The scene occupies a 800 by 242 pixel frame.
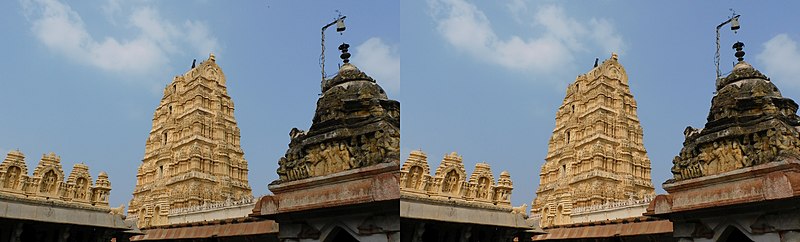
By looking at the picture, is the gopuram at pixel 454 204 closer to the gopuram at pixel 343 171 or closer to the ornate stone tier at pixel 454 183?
the ornate stone tier at pixel 454 183

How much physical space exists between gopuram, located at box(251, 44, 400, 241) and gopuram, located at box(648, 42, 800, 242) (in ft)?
16.0

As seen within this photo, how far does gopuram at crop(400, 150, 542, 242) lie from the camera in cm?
746

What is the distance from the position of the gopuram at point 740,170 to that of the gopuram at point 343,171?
16.0 ft

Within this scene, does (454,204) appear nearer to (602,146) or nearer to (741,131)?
(741,131)

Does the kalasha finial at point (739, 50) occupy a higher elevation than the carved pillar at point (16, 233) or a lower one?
higher

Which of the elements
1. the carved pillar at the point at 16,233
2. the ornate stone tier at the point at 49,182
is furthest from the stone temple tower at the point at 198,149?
the carved pillar at the point at 16,233

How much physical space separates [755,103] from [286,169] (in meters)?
6.86

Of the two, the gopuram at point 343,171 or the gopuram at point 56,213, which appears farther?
the gopuram at point 56,213

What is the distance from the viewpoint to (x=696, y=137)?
10.6m

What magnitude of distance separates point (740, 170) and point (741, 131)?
34.2 inches

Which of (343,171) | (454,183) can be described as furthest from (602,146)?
(343,171)

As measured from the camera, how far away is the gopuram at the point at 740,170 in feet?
29.0

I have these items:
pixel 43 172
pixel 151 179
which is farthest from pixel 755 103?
pixel 151 179

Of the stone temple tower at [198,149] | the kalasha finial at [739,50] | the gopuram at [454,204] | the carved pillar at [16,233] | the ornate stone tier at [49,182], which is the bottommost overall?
the carved pillar at [16,233]
